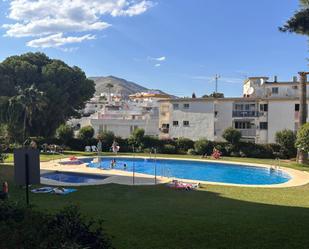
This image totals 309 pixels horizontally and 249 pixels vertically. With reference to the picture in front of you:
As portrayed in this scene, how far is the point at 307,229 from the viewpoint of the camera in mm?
8586

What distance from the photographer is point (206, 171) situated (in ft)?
103

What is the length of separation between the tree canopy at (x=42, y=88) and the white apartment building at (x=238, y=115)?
44.7ft

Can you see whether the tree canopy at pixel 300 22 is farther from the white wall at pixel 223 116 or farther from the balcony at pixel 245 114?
the white wall at pixel 223 116

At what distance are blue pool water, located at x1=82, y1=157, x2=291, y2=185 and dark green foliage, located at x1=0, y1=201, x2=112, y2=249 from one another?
63.0 feet

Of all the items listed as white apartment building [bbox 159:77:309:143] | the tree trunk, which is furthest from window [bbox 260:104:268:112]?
the tree trunk

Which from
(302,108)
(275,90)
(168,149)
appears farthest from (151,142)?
(275,90)

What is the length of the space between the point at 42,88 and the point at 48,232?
4593 cm

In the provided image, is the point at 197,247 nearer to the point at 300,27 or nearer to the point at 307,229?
the point at 307,229


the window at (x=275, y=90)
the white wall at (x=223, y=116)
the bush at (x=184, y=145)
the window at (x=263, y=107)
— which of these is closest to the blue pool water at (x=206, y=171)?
the bush at (x=184, y=145)

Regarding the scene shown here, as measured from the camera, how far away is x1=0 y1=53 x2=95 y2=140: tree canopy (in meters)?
44.3

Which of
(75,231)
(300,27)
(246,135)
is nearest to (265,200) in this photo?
(300,27)

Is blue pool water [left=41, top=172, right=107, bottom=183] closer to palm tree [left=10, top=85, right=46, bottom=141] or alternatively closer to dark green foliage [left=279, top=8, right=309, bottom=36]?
dark green foliage [left=279, top=8, right=309, bottom=36]

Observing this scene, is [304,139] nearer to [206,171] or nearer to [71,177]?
[206,171]

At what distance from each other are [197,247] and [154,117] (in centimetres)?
5089
